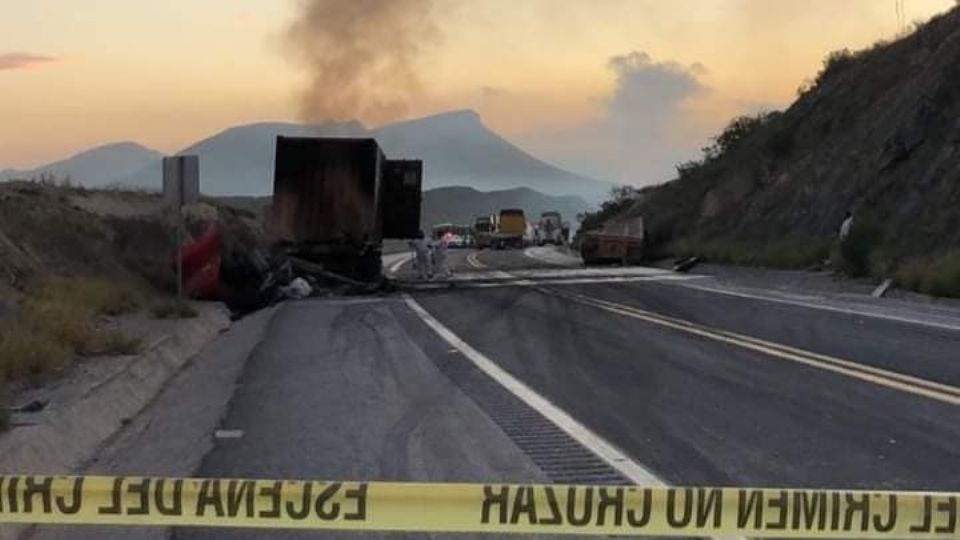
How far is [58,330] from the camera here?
12938mm

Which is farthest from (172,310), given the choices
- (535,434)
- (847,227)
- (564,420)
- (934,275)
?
(847,227)

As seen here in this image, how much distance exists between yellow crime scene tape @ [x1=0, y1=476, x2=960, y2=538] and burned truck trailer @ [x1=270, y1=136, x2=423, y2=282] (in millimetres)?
22903

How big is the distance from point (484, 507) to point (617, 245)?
38.5 m

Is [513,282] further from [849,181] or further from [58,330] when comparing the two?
[58,330]

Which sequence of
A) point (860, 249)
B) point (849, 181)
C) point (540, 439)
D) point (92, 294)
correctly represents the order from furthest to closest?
point (849, 181)
point (860, 249)
point (92, 294)
point (540, 439)

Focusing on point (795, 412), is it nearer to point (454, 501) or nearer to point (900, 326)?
point (454, 501)

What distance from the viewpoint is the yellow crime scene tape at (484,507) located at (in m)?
4.26

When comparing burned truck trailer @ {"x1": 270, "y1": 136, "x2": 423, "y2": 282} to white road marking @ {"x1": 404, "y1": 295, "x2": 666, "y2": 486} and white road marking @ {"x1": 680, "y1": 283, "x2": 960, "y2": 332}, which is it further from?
white road marking @ {"x1": 404, "y1": 295, "x2": 666, "y2": 486}

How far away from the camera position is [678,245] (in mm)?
42125

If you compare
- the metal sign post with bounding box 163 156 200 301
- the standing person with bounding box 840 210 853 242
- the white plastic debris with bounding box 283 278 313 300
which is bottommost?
the white plastic debris with bounding box 283 278 313 300

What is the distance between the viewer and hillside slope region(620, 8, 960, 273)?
96.6 ft

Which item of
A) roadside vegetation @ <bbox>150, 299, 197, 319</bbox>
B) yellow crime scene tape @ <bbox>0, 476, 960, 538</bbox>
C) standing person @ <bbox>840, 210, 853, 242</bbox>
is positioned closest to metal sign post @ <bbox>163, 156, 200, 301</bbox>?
roadside vegetation @ <bbox>150, 299, 197, 319</bbox>

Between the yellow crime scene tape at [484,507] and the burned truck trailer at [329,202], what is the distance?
2290 cm

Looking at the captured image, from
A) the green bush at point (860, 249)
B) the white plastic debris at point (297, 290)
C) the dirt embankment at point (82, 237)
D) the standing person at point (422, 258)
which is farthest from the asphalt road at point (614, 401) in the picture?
the standing person at point (422, 258)
